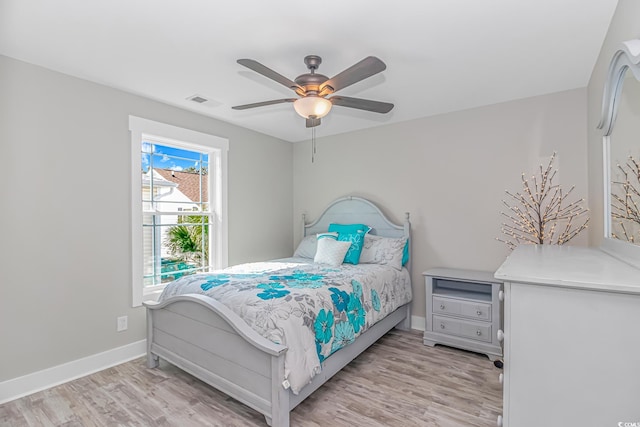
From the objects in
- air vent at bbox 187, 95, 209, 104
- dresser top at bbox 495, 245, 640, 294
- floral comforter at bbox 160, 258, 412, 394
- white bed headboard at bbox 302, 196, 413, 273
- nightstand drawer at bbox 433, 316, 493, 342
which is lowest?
nightstand drawer at bbox 433, 316, 493, 342

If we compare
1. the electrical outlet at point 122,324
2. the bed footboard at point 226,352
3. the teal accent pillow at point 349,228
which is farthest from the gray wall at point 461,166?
the electrical outlet at point 122,324

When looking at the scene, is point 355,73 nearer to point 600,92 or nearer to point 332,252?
point 600,92

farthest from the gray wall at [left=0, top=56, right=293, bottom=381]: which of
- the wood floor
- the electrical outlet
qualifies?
the wood floor

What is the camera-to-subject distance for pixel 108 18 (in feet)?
6.07

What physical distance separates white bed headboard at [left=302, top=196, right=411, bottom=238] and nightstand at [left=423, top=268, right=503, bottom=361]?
68 centimetres

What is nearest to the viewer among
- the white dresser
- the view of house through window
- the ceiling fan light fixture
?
the white dresser

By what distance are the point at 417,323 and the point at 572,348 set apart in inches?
112

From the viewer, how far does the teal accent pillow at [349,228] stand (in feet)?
12.7

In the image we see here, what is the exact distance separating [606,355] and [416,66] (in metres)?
2.19

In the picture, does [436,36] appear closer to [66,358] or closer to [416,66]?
[416,66]

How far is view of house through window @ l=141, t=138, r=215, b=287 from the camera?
3.18m

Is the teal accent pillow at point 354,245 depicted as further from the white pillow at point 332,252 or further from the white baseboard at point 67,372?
the white baseboard at point 67,372

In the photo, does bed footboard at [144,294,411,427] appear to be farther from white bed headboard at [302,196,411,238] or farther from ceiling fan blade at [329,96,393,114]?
ceiling fan blade at [329,96,393,114]

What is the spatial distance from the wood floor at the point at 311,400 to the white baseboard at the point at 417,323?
0.79 m
